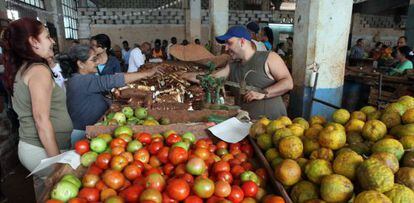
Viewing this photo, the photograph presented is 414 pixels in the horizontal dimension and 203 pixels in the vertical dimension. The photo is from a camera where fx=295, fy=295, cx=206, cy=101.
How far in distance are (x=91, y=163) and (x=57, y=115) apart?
2.53 ft

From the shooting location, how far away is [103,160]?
5.19ft

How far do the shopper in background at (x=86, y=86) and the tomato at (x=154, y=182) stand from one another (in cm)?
133

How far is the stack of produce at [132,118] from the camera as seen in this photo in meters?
2.17

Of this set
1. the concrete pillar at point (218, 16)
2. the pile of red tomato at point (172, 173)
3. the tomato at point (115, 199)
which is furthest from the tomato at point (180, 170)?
the concrete pillar at point (218, 16)

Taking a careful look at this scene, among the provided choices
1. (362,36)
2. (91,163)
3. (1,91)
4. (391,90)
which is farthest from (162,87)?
(362,36)

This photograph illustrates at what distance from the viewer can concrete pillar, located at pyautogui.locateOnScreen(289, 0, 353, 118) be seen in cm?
401

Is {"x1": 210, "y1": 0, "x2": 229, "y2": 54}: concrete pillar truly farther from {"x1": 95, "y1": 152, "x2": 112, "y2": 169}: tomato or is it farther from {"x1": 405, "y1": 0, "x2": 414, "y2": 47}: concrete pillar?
{"x1": 95, "y1": 152, "x2": 112, "y2": 169}: tomato

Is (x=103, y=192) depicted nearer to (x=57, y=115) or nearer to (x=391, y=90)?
(x=57, y=115)

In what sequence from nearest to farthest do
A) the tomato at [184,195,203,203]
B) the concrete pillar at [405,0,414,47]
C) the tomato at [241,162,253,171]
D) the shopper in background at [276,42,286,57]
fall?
the tomato at [184,195,203,203], the tomato at [241,162,253,171], the shopper in background at [276,42,286,57], the concrete pillar at [405,0,414,47]

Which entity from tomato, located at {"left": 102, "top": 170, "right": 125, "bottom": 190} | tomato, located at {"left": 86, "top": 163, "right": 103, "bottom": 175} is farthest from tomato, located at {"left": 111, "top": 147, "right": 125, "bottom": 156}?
tomato, located at {"left": 102, "top": 170, "right": 125, "bottom": 190}

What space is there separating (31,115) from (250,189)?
1619mm

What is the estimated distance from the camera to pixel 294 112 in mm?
4684

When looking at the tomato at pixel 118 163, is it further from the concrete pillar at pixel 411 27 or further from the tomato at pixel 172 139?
the concrete pillar at pixel 411 27

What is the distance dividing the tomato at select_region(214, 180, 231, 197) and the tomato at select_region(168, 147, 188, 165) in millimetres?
293
